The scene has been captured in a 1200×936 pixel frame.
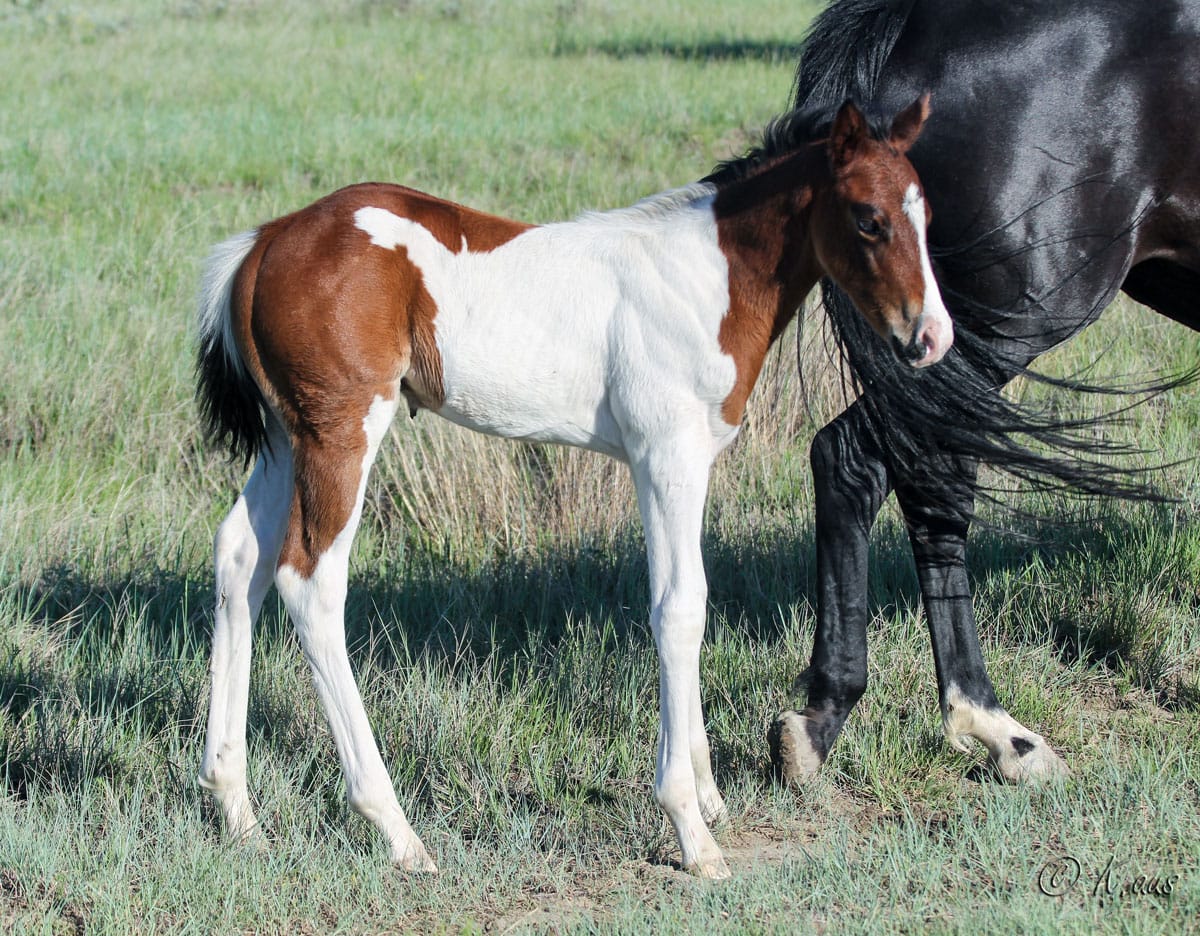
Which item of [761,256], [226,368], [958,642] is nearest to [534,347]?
[761,256]

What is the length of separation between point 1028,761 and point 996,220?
4.72ft

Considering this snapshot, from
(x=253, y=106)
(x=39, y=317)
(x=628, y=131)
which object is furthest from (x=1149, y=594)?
(x=253, y=106)

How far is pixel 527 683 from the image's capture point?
379 cm

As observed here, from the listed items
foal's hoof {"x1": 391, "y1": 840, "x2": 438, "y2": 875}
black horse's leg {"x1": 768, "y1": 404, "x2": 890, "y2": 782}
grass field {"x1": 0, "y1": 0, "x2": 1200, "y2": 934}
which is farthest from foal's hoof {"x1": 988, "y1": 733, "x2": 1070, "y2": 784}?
foal's hoof {"x1": 391, "y1": 840, "x2": 438, "y2": 875}

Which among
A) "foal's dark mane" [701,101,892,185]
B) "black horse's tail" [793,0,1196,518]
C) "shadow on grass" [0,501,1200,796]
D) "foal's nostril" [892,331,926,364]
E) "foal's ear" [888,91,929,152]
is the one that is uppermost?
"foal's ear" [888,91,929,152]

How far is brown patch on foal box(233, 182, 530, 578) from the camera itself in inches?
112

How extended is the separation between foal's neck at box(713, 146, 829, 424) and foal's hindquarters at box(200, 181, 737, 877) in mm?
40

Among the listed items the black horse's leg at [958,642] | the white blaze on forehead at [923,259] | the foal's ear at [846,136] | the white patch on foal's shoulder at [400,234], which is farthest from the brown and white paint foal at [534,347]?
the black horse's leg at [958,642]

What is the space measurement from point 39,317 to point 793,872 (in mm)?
5210

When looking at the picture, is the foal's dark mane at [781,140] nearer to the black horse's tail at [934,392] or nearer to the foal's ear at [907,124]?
the foal's ear at [907,124]

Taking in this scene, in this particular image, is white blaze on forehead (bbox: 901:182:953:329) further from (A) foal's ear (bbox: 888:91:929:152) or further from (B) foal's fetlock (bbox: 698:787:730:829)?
(B) foal's fetlock (bbox: 698:787:730:829)

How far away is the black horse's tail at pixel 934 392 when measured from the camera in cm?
341

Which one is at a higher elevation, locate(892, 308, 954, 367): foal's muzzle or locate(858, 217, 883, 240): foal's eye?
locate(858, 217, 883, 240): foal's eye

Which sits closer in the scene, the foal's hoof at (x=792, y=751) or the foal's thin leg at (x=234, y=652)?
the foal's thin leg at (x=234, y=652)
